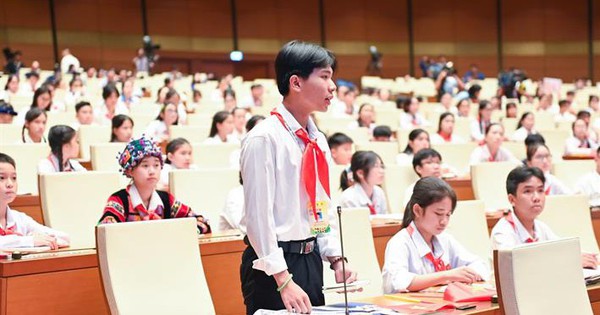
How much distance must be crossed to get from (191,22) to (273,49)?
1.85 metres

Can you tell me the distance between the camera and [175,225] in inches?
118

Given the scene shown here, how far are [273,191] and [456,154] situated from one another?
521 centimetres

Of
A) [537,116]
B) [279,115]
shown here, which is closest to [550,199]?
[279,115]

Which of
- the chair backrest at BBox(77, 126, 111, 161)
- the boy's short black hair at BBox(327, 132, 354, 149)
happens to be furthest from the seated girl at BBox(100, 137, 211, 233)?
the chair backrest at BBox(77, 126, 111, 161)

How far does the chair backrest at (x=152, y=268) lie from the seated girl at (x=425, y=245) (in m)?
0.73

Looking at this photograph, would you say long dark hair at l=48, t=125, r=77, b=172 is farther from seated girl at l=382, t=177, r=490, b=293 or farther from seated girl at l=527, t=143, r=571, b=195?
seated girl at l=527, t=143, r=571, b=195

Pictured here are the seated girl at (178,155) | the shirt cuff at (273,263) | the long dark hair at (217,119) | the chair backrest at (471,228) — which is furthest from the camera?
the long dark hair at (217,119)

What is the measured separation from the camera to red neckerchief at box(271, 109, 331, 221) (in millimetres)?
2197

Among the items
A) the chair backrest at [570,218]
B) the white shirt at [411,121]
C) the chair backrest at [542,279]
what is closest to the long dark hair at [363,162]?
the chair backrest at [570,218]

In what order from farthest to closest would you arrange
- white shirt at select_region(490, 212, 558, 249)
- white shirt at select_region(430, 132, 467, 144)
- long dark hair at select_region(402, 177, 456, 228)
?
1. white shirt at select_region(430, 132, 467, 144)
2. white shirt at select_region(490, 212, 558, 249)
3. long dark hair at select_region(402, 177, 456, 228)

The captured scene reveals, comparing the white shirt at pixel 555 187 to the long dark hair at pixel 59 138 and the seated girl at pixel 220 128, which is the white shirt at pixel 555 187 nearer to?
the seated girl at pixel 220 128

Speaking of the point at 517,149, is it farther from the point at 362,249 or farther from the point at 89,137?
the point at 362,249

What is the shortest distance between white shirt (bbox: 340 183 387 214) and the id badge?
2.80 m

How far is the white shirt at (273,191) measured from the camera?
83.3 inches
